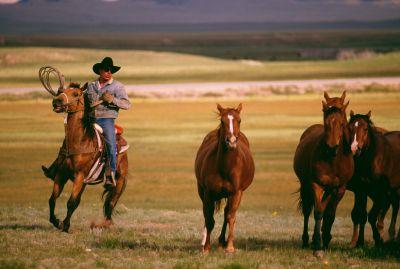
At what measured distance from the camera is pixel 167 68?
80.6 meters

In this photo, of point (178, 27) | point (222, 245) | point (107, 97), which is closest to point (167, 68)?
point (107, 97)

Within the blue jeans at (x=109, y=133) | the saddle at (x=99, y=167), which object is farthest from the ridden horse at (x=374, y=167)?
the saddle at (x=99, y=167)

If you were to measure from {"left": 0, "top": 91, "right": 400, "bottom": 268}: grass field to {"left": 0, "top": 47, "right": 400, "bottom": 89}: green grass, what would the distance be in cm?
1952

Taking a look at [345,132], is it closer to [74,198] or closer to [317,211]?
[317,211]

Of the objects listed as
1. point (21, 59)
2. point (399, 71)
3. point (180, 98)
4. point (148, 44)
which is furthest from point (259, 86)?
point (148, 44)

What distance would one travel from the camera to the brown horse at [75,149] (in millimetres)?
14047

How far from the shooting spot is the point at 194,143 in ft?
105

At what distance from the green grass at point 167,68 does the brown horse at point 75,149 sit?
46.1 m

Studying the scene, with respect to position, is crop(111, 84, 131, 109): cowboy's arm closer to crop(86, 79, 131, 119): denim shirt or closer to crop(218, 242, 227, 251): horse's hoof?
crop(86, 79, 131, 119): denim shirt

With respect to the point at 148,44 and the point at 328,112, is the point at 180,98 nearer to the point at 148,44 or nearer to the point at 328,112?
the point at 328,112

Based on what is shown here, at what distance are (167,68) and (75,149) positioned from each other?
6668cm

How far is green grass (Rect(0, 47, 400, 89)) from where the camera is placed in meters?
67.2

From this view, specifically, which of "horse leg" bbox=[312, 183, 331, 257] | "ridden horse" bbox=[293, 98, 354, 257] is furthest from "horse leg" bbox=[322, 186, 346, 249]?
"horse leg" bbox=[312, 183, 331, 257]

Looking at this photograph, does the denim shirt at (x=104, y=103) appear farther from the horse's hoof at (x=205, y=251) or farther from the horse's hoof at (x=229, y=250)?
the horse's hoof at (x=229, y=250)
